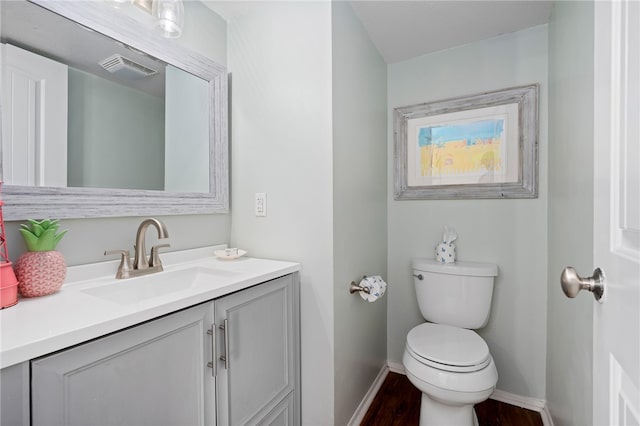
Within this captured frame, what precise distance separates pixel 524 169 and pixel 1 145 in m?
2.25

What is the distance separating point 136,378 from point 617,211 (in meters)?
1.10

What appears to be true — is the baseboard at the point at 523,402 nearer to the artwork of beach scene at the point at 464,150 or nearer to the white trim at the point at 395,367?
Answer: the white trim at the point at 395,367

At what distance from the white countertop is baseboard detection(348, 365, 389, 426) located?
3.03 ft

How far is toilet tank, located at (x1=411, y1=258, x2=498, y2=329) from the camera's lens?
162cm

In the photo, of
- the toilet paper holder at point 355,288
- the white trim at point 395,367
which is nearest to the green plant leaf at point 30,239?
the toilet paper holder at point 355,288

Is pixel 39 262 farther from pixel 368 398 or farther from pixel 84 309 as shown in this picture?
pixel 368 398

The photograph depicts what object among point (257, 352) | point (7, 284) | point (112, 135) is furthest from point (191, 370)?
point (112, 135)

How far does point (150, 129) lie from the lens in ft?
4.21

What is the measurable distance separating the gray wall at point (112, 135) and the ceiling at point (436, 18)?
0.73m

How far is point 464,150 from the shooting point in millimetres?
1817

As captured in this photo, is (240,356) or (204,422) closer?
(204,422)

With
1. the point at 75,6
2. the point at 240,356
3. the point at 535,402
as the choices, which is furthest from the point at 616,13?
the point at 535,402

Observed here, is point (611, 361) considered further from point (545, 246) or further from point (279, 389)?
point (545, 246)

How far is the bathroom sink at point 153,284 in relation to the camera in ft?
3.39
